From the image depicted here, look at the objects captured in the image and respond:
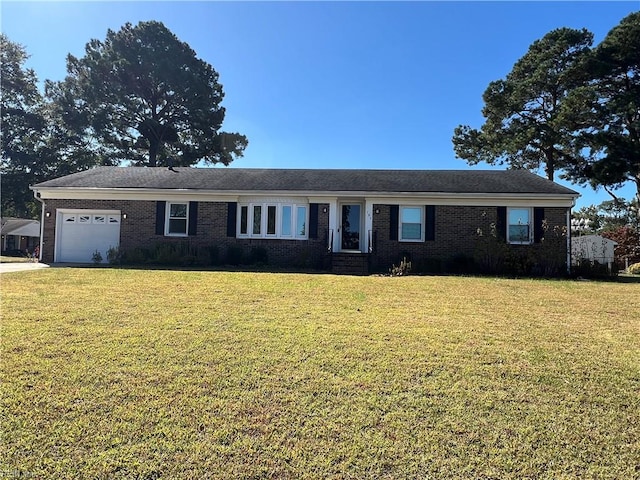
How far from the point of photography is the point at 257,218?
1620 cm

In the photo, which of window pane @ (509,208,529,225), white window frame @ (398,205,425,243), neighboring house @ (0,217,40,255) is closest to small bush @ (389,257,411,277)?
white window frame @ (398,205,425,243)

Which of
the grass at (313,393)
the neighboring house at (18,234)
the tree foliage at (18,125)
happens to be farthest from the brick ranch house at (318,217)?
the neighboring house at (18,234)

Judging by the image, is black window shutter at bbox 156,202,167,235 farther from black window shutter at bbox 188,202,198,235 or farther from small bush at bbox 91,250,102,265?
small bush at bbox 91,250,102,265

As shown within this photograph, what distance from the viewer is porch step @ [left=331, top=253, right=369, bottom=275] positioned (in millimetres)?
13985

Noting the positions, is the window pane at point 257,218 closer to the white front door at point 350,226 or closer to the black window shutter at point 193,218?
the black window shutter at point 193,218

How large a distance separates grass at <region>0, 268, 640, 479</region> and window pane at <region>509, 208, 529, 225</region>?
29.7ft

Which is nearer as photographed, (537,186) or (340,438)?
(340,438)

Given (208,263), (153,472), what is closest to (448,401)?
(153,472)

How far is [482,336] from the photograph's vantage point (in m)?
5.34

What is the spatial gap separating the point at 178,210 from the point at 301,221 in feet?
17.0

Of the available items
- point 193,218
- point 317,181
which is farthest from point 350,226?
point 193,218

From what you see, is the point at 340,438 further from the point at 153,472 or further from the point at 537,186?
the point at 537,186

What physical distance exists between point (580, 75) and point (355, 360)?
29345 millimetres

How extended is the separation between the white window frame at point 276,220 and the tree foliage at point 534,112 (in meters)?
18.7
